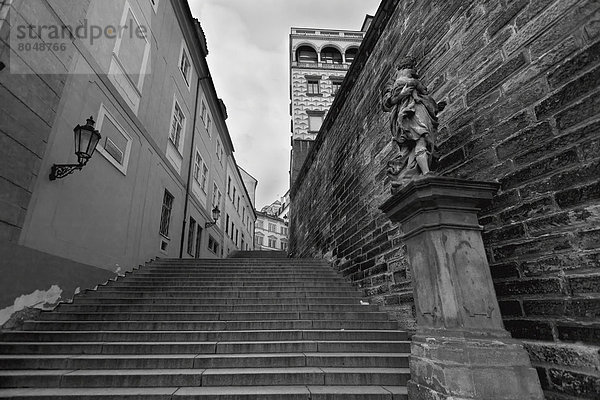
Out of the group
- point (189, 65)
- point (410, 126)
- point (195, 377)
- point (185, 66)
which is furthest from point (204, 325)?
point (189, 65)

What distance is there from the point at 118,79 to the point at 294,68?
1436 centimetres

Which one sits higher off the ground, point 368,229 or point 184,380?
point 368,229

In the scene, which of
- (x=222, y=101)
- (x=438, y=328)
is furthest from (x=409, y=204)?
(x=222, y=101)

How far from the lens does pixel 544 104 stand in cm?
272

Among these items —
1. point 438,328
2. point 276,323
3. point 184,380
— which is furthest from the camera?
point 276,323

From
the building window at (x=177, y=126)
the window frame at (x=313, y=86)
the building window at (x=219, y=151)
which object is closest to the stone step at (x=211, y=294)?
the building window at (x=177, y=126)

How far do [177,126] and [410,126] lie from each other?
34.9 ft

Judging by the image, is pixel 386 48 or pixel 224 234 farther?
pixel 224 234

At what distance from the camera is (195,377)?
3.24 metres

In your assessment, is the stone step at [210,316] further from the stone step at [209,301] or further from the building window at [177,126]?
→ the building window at [177,126]

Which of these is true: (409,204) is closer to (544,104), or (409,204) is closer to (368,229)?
(544,104)

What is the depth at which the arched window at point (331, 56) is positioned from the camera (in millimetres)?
20766

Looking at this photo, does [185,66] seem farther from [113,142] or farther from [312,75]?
[312,75]

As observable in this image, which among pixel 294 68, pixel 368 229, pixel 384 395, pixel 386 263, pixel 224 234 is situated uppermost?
pixel 294 68
